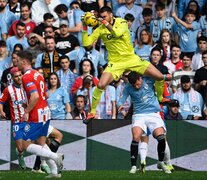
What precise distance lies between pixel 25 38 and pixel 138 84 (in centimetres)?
615

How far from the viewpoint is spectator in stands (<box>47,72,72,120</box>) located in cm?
2081

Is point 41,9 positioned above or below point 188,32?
above

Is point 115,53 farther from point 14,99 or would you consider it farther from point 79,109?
point 79,109

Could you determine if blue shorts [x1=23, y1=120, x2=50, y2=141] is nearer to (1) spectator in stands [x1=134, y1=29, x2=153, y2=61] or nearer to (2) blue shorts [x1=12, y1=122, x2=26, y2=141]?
(2) blue shorts [x1=12, y1=122, x2=26, y2=141]

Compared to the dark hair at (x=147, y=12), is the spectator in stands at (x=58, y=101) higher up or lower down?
lower down

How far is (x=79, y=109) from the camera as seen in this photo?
68.5 feet

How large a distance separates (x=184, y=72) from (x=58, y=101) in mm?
3097

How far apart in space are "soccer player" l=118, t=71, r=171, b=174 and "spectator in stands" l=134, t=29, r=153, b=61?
15.4 feet

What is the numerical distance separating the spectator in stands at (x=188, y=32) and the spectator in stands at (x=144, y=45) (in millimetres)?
904

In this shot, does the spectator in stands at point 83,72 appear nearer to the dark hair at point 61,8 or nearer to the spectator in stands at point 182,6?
the dark hair at point 61,8

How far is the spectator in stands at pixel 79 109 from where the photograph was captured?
68.3 feet

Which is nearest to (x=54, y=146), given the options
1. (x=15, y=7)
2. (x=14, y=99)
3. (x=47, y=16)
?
(x=14, y=99)

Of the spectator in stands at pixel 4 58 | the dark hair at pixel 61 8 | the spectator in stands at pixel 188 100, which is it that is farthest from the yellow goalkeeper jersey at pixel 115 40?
the dark hair at pixel 61 8

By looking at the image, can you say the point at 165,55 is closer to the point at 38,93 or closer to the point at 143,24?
the point at 143,24
